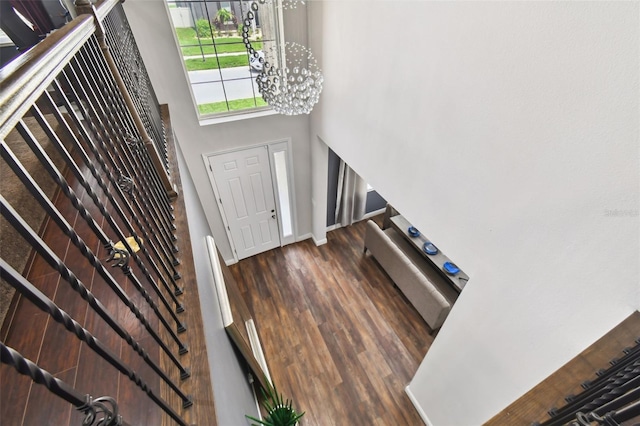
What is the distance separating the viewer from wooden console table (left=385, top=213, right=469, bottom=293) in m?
3.82

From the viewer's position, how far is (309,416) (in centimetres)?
303

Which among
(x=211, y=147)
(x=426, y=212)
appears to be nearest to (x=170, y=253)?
(x=426, y=212)

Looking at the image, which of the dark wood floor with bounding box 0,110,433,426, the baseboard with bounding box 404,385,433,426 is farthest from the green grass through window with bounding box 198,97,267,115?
the baseboard with bounding box 404,385,433,426

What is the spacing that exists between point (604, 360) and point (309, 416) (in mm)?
2786

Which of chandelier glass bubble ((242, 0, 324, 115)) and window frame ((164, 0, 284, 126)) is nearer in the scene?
chandelier glass bubble ((242, 0, 324, 115))

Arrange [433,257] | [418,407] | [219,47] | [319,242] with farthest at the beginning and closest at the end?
[319,242], [433,257], [219,47], [418,407]

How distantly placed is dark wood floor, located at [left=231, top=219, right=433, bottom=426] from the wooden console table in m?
0.69

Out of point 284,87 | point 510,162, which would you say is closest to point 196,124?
point 284,87

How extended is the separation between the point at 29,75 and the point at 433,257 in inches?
172

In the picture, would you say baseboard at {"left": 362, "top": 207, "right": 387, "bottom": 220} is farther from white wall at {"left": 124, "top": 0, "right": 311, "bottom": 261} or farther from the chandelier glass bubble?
the chandelier glass bubble

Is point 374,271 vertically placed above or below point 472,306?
below

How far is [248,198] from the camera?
14.4ft

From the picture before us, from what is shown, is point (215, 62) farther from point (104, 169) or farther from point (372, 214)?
point (372, 214)

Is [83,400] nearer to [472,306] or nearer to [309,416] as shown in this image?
[472,306]
